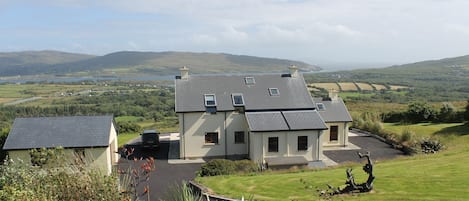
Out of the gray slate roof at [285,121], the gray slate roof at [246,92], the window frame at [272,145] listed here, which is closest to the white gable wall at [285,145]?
the window frame at [272,145]

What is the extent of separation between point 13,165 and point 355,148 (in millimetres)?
22043

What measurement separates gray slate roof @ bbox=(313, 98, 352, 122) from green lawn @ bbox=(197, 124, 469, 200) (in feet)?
25.0

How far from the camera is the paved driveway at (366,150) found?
24.2 m

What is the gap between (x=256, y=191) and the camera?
14.7 m

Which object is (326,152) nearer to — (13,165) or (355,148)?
(355,148)

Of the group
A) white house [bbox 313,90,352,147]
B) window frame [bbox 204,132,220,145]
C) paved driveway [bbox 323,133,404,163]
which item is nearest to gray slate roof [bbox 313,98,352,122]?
white house [bbox 313,90,352,147]

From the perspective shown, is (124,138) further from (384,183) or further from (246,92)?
(384,183)

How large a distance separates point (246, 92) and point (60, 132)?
Answer: 456 inches

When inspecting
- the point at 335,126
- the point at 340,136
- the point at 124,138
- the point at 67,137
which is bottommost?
the point at 124,138

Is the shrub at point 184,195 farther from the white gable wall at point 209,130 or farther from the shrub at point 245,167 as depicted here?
the white gable wall at point 209,130

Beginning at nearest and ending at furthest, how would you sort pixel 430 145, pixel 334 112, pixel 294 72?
pixel 430 145
pixel 334 112
pixel 294 72

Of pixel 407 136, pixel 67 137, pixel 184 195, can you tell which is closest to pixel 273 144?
pixel 407 136

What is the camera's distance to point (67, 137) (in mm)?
21594

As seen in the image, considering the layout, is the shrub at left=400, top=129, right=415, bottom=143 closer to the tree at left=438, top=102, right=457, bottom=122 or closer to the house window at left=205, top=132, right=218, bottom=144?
the tree at left=438, top=102, right=457, bottom=122
